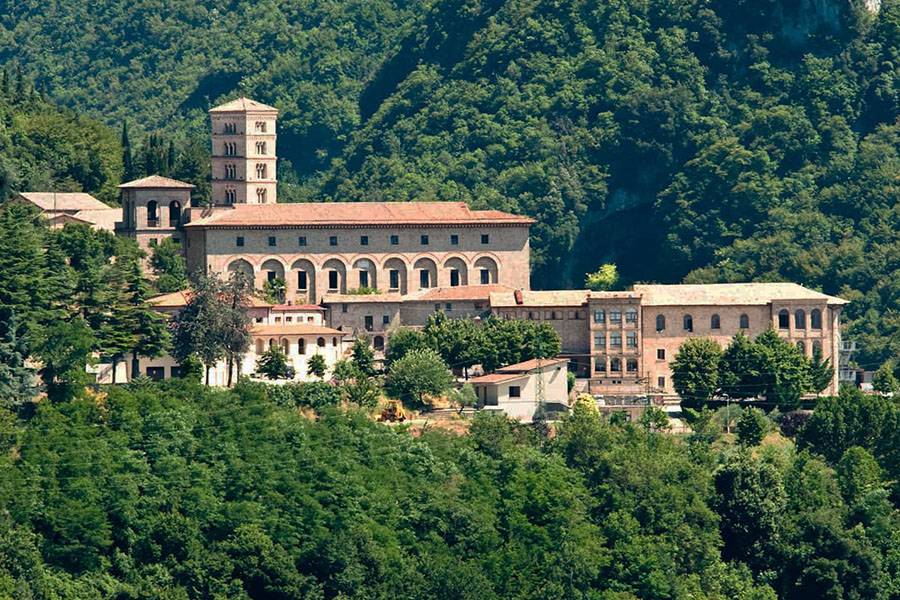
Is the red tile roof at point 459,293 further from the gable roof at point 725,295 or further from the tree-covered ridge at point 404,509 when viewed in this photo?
the tree-covered ridge at point 404,509

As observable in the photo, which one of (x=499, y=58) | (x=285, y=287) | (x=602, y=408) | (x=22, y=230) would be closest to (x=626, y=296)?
(x=602, y=408)

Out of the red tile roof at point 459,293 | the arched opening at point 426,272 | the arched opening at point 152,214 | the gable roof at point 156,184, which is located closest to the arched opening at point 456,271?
the arched opening at point 426,272

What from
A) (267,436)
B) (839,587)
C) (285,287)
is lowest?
(839,587)

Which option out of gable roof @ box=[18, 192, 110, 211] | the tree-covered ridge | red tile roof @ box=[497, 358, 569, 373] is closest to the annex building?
red tile roof @ box=[497, 358, 569, 373]

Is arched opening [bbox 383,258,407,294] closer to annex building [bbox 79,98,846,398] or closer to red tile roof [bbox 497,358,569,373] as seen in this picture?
annex building [bbox 79,98,846,398]

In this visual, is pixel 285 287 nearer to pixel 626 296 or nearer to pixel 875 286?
pixel 626 296

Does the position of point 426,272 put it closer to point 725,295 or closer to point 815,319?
point 725,295
